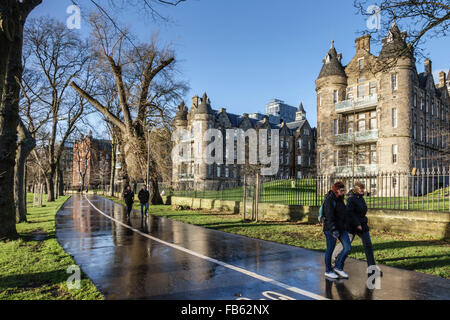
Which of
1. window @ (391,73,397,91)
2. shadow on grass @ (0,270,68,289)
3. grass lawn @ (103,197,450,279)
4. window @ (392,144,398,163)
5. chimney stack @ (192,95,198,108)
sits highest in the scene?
chimney stack @ (192,95,198,108)

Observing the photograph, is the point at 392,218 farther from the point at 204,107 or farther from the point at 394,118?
the point at 204,107

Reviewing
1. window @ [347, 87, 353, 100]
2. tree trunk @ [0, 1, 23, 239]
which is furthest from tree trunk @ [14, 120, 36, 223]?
window @ [347, 87, 353, 100]

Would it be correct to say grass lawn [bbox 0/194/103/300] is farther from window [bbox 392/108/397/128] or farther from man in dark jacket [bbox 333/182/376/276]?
window [bbox 392/108/397/128]

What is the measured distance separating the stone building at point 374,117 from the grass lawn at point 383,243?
1911 centimetres

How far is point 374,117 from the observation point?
34969 mm

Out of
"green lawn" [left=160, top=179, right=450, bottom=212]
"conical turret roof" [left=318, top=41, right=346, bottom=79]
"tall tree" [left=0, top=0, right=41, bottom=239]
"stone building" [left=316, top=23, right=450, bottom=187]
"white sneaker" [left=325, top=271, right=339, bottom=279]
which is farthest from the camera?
"conical turret roof" [left=318, top=41, right=346, bottom=79]

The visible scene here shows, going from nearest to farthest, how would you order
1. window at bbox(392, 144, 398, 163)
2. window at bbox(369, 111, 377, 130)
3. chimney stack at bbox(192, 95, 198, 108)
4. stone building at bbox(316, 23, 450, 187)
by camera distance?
stone building at bbox(316, 23, 450, 187)
window at bbox(392, 144, 398, 163)
window at bbox(369, 111, 377, 130)
chimney stack at bbox(192, 95, 198, 108)

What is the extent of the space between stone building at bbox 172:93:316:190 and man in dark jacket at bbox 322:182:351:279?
129 feet

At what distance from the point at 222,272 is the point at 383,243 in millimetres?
5859

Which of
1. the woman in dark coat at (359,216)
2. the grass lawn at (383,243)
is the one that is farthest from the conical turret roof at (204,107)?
the woman in dark coat at (359,216)

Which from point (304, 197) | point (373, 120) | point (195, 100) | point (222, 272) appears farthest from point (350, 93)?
point (222, 272)

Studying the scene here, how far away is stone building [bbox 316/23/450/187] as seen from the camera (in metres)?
31.3

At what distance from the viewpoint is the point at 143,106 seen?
91.3 ft
